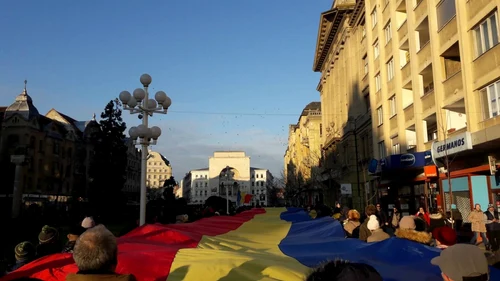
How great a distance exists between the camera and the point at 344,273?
2207 millimetres

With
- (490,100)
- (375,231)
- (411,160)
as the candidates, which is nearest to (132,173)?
(411,160)

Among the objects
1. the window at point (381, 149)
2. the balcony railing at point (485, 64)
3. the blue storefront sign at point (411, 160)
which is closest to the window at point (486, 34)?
the balcony railing at point (485, 64)

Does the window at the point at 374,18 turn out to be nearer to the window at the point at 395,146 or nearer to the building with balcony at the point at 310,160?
the window at the point at 395,146

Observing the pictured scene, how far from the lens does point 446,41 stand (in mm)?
21484

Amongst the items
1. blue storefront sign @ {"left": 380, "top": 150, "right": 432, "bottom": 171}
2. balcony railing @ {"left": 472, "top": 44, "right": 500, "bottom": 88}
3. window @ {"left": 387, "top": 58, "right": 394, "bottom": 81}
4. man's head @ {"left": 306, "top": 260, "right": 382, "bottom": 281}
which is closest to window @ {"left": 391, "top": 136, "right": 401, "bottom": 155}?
blue storefront sign @ {"left": 380, "top": 150, "right": 432, "bottom": 171}

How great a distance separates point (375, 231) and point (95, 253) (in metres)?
5.79

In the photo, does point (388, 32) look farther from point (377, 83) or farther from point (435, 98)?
point (435, 98)

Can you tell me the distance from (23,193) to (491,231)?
54.2 metres

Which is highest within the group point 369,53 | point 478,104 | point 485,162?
point 369,53

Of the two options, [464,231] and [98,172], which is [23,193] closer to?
[98,172]

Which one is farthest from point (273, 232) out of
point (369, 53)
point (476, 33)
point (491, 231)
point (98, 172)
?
point (98, 172)

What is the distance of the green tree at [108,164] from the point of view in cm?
4797

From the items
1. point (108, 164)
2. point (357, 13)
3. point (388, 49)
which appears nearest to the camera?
point (388, 49)

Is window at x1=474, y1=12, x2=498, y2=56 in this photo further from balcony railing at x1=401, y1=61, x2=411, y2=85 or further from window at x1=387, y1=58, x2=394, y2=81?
window at x1=387, y1=58, x2=394, y2=81
